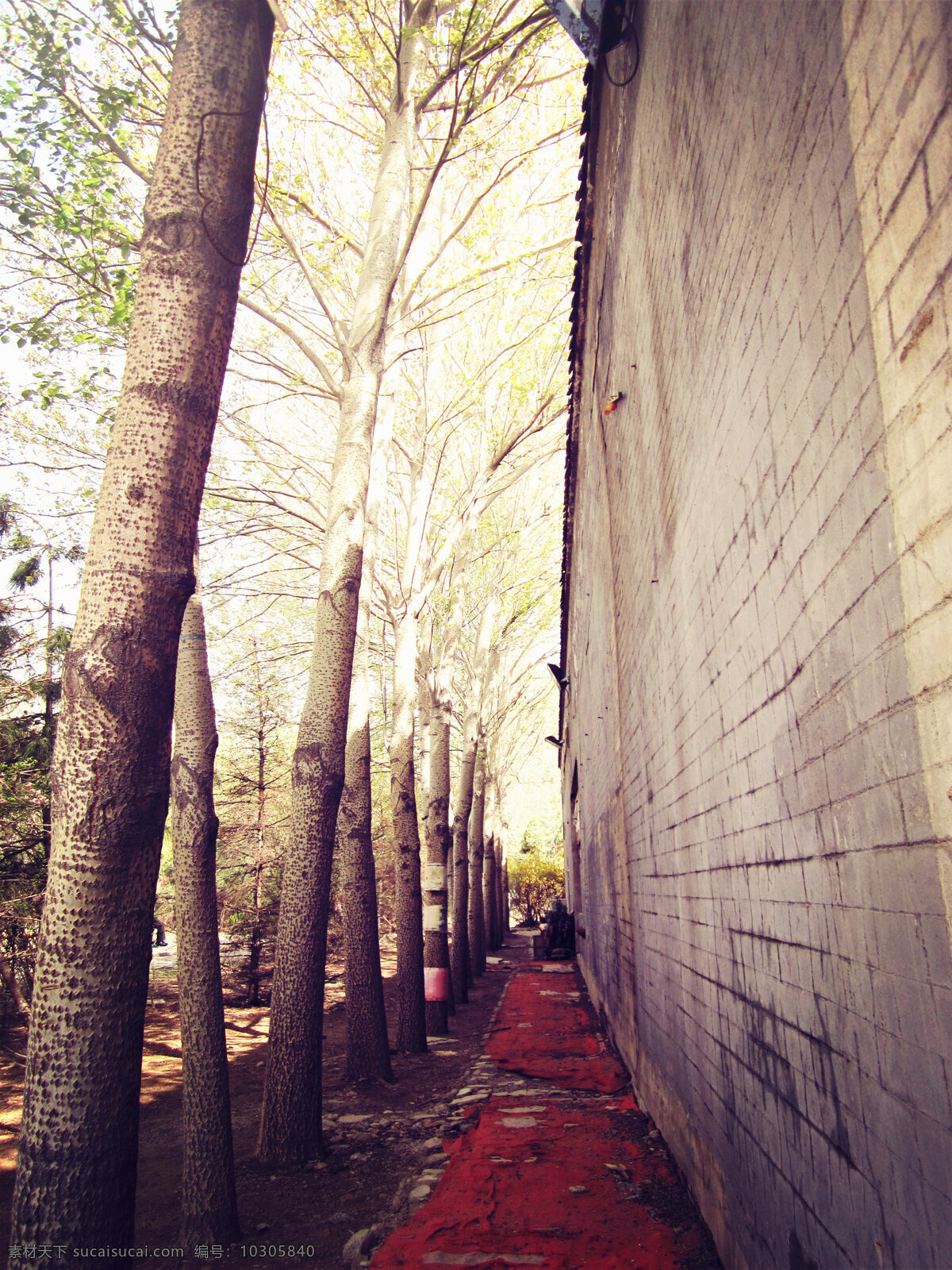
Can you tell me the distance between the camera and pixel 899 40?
1.36 meters

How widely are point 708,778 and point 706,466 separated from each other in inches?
49.1

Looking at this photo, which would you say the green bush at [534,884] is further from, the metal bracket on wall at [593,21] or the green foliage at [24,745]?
the metal bracket on wall at [593,21]

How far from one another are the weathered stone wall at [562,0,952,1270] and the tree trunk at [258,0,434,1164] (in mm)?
2635

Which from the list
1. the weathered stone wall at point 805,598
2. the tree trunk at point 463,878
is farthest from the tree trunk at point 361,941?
the tree trunk at point 463,878

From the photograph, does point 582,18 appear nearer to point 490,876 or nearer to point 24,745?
point 24,745

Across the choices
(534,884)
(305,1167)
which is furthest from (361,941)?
(534,884)

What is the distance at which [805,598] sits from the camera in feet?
6.69

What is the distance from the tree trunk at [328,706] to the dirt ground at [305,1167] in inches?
17.1

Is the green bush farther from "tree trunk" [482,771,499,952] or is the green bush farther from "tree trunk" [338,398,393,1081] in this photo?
"tree trunk" [338,398,393,1081]

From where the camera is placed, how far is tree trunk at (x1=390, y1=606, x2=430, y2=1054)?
9.61m

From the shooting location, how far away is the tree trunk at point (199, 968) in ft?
14.8

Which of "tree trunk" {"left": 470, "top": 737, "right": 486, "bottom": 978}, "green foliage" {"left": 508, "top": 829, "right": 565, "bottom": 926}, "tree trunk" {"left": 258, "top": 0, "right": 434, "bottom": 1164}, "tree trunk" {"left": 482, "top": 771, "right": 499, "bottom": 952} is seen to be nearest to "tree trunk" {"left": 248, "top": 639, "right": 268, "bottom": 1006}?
"tree trunk" {"left": 470, "top": 737, "right": 486, "bottom": 978}

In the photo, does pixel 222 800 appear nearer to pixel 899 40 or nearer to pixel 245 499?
pixel 245 499

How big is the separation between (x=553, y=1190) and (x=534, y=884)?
39.8 metres
